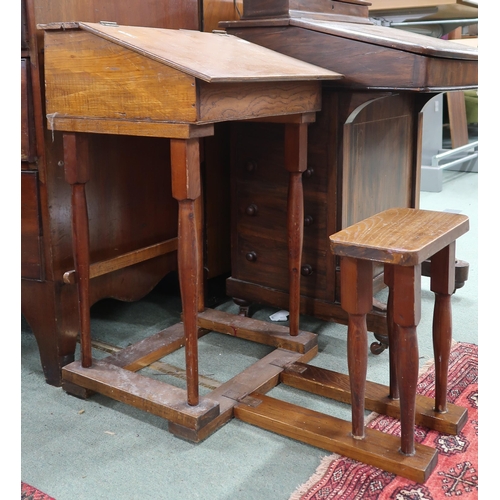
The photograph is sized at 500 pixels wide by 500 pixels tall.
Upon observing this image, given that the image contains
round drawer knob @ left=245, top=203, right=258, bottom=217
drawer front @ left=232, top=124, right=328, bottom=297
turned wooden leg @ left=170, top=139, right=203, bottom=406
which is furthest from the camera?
round drawer knob @ left=245, top=203, right=258, bottom=217

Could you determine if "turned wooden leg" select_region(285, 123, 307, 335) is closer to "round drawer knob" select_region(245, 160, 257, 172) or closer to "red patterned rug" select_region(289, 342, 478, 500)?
"round drawer knob" select_region(245, 160, 257, 172)

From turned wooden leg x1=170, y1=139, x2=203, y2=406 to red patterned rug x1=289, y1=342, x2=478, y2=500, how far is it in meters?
0.40

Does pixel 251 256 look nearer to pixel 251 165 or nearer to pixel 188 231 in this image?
pixel 251 165

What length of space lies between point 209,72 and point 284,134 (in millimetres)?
760

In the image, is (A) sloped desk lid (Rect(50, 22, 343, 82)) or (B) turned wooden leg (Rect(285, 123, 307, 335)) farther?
(B) turned wooden leg (Rect(285, 123, 307, 335))

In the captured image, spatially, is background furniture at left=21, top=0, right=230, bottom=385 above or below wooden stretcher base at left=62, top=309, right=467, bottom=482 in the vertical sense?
above

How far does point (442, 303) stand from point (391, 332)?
5.8 inches

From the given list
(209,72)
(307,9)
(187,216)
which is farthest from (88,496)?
(307,9)

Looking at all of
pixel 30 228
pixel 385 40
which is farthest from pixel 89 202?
pixel 385 40

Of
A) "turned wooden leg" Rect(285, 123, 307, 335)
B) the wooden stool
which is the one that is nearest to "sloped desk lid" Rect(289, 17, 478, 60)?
"turned wooden leg" Rect(285, 123, 307, 335)

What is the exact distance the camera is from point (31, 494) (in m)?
1.46

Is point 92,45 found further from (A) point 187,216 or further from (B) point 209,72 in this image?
(A) point 187,216

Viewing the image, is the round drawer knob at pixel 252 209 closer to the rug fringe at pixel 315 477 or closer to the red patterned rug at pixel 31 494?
the rug fringe at pixel 315 477

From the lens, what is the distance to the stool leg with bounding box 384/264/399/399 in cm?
155
